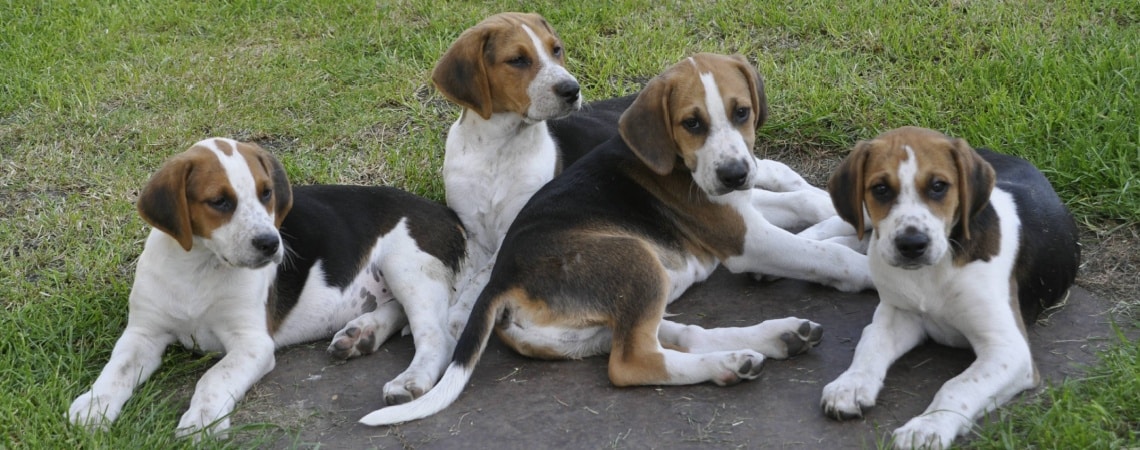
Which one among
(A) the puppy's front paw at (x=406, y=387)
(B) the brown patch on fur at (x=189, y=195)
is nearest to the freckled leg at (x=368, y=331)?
(A) the puppy's front paw at (x=406, y=387)

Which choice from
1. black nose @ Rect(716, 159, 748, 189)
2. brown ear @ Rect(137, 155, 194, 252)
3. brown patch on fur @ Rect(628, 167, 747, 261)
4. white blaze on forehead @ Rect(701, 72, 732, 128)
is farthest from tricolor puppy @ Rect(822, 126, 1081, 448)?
brown ear @ Rect(137, 155, 194, 252)

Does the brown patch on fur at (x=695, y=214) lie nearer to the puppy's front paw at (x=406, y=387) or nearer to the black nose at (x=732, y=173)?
the black nose at (x=732, y=173)

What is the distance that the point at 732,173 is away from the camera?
6695 mm

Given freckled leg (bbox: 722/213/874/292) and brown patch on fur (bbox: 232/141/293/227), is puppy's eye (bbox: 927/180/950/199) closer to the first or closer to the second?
freckled leg (bbox: 722/213/874/292)

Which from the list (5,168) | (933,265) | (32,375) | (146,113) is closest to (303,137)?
(146,113)

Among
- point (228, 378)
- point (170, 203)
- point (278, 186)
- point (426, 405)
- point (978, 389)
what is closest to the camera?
point (978, 389)

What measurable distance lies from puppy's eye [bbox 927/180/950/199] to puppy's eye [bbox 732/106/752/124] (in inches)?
57.3

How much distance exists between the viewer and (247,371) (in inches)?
253

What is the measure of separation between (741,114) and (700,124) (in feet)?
0.84

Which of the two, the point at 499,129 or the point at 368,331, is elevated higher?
the point at 499,129

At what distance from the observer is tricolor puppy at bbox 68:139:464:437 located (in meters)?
6.18

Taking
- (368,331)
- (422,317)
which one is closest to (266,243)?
(368,331)

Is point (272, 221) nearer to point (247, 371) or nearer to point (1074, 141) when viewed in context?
point (247, 371)

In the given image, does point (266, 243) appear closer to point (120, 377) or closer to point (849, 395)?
point (120, 377)
